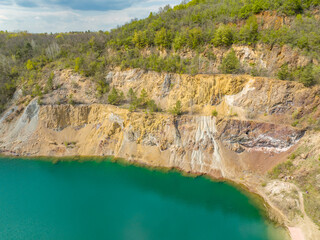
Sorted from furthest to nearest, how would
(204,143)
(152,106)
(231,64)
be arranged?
1. (152,106)
2. (231,64)
3. (204,143)

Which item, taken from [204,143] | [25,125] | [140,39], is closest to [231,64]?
[204,143]

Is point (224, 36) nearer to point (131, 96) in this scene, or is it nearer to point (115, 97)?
point (131, 96)

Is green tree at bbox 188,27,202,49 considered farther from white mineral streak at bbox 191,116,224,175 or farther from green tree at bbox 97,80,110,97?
green tree at bbox 97,80,110,97

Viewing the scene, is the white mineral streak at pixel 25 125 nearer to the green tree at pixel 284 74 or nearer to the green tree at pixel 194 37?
the green tree at pixel 194 37

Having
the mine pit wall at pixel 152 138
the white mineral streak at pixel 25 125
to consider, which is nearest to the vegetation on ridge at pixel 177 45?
the white mineral streak at pixel 25 125

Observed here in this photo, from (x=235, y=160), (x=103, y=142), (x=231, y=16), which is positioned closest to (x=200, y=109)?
(x=235, y=160)

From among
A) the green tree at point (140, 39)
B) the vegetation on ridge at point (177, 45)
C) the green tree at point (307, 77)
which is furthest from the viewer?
the green tree at point (140, 39)
